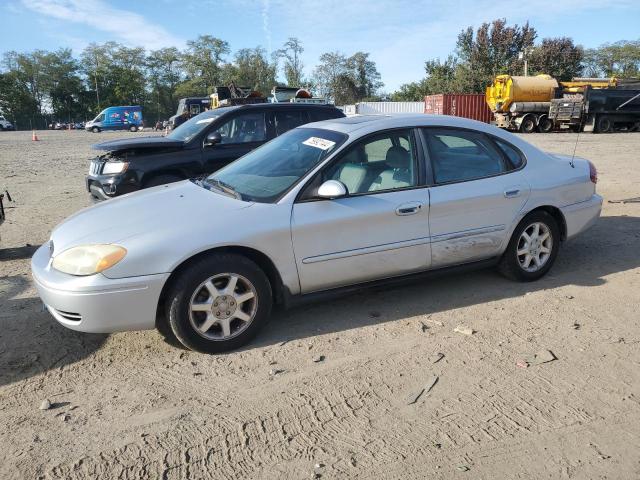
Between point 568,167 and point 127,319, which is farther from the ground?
point 568,167

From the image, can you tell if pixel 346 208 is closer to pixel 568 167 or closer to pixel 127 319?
pixel 127 319

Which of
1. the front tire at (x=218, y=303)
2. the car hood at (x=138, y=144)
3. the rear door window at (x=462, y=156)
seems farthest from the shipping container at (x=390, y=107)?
the front tire at (x=218, y=303)

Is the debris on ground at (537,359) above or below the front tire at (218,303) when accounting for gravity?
below

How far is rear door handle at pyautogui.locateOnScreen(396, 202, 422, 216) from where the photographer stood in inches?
157

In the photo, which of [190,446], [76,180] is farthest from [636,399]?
[76,180]

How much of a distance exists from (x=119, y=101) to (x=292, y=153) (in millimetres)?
86227

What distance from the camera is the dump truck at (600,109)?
2772 cm

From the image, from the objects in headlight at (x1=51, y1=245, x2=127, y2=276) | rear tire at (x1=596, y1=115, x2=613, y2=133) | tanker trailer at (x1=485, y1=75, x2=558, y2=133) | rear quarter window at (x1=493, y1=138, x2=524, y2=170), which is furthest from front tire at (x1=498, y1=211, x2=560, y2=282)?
tanker trailer at (x1=485, y1=75, x2=558, y2=133)

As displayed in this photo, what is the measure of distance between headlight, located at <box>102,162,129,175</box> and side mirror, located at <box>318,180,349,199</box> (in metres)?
4.17

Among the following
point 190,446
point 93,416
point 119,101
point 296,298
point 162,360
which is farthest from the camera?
point 119,101

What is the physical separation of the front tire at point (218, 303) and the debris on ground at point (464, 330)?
1423 millimetres

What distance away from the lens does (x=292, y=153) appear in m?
4.30

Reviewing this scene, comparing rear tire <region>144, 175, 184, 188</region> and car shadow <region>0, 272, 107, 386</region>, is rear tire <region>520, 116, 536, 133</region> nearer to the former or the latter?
rear tire <region>144, 175, 184, 188</region>

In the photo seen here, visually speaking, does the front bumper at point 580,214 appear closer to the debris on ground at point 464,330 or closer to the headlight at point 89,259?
the debris on ground at point 464,330
